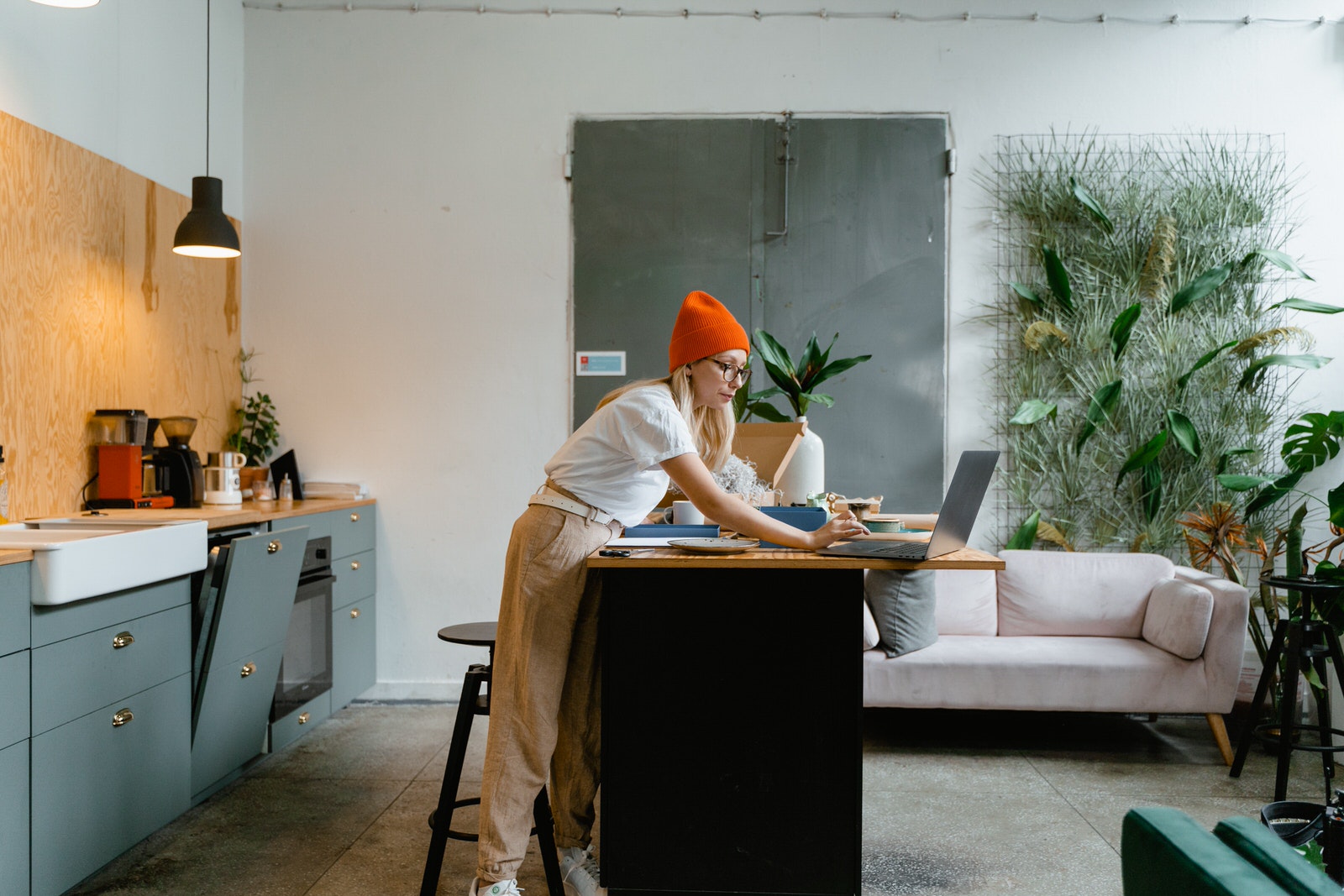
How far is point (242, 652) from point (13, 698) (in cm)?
98

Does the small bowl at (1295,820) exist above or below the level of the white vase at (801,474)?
below

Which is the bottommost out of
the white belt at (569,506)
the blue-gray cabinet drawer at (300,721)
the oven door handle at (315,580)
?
the blue-gray cabinet drawer at (300,721)

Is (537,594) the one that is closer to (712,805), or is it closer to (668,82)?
(712,805)

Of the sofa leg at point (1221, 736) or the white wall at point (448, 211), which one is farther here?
the white wall at point (448, 211)

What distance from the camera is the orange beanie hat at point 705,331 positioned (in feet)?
7.59

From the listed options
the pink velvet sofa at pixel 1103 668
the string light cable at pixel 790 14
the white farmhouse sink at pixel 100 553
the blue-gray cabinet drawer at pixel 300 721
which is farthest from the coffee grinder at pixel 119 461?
the pink velvet sofa at pixel 1103 668

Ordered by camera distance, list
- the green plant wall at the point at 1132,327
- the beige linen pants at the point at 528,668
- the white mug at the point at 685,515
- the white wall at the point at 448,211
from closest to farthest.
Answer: the beige linen pants at the point at 528,668 < the white mug at the point at 685,515 < the green plant wall at the point at 1132,327 < the white wall at the point at 448,211

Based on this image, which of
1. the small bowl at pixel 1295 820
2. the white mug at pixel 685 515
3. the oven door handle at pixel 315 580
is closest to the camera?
the small bowl at pixel 1295 820

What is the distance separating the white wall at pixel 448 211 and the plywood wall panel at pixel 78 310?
587 mm

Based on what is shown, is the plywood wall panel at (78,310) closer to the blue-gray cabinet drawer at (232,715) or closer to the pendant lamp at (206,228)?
the pendant lamp at (206,228)

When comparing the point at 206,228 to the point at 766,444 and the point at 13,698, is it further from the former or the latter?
the point at 766,444

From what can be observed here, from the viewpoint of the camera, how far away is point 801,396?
147 inches

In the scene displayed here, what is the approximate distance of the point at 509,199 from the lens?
4676mm

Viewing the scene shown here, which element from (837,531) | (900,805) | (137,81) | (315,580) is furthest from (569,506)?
(137,81)
